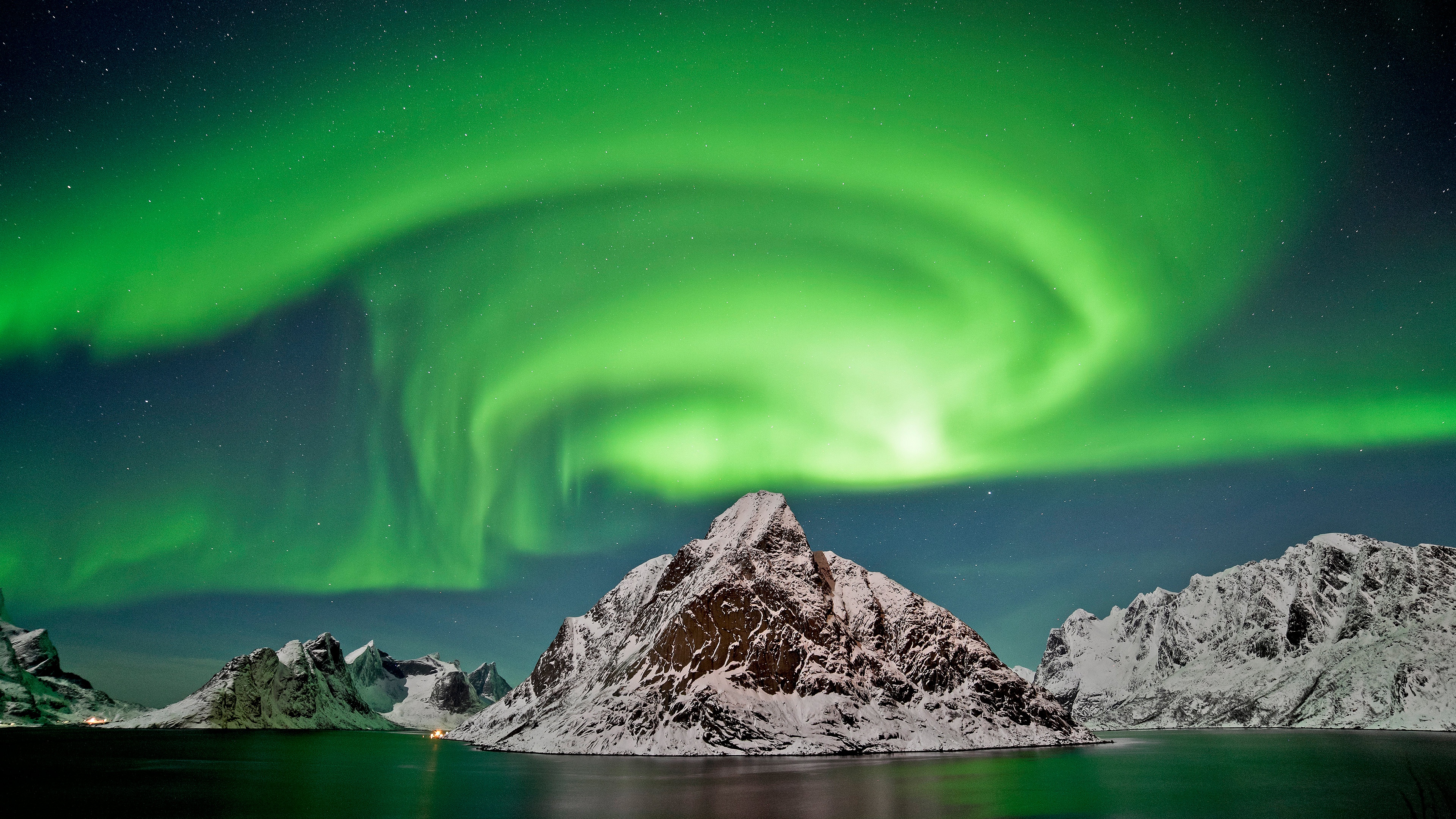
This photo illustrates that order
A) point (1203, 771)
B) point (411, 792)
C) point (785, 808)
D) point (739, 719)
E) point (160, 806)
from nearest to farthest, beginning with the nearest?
point (785, 808) < point (160, 806) < point (411, 792) < point (1203, 771) < point (739, 719)

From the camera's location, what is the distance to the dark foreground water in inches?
3014

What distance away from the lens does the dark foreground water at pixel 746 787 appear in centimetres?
7656

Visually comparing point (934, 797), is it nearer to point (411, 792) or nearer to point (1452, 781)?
point (411, 792)

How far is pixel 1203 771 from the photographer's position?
133500 mm

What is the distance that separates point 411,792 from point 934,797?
63.6m

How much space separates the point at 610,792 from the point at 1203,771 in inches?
4181

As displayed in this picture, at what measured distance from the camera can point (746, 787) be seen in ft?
319

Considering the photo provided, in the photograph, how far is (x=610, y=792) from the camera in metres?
90.6

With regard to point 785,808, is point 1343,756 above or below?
below

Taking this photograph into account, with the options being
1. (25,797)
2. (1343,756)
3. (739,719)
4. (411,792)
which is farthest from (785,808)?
(1343,756)

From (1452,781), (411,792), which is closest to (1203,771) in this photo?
(1452,781)

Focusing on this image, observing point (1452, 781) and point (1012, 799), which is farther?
point (1452, 781)

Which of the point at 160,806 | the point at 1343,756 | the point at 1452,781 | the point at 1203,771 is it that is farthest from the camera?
the point at 1343,756

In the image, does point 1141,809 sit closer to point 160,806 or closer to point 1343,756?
point 160,806
